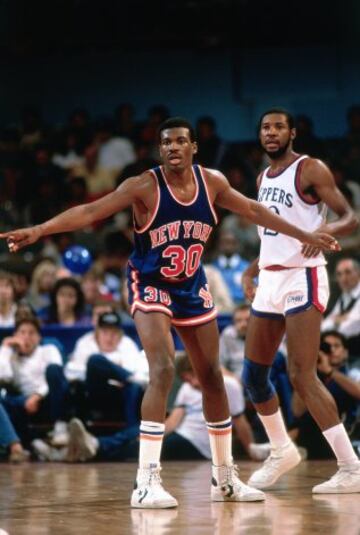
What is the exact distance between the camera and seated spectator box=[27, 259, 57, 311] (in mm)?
12523

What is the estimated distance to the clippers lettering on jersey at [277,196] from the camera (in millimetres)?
7383

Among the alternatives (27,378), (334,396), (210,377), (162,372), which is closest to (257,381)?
(210,377)

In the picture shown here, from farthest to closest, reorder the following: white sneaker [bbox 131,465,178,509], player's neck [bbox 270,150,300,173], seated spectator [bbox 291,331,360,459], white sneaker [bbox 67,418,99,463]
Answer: white sneaker [bbox 67,418,99,463]
seated spectator [bbox 291,331,360,459]
player's neck [bbox 270,150,300,173]
white sneaker [bbox 131,465,178,509]

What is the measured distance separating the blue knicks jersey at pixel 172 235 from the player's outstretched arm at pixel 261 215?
0.39 ft

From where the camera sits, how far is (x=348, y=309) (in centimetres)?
1117

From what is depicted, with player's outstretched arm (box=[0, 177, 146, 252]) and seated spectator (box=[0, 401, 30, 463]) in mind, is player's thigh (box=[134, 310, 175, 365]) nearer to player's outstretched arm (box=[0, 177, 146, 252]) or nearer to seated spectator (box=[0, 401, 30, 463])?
player's outstretched arm (box=[0, 177, 146, 252])

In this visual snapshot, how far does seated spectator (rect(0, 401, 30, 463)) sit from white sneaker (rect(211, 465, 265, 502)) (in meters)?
3.30

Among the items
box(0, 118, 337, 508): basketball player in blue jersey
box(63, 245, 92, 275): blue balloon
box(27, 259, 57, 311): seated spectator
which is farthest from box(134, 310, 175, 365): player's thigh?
box(27, 259, 57, 311): seated spectator

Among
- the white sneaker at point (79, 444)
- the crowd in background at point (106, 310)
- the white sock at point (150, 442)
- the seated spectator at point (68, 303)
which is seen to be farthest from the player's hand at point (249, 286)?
the seated spectator at point (68, 303)

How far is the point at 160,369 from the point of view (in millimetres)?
6531

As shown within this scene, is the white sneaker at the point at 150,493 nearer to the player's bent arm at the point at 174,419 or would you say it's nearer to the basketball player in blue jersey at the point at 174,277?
the basketball player in blue jersey at the point at 174,277

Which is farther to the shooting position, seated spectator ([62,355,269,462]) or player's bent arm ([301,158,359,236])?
seated spectator ([62,355,269,462])

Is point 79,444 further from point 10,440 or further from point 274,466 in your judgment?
point 274,466

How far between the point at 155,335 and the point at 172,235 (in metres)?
0.55
